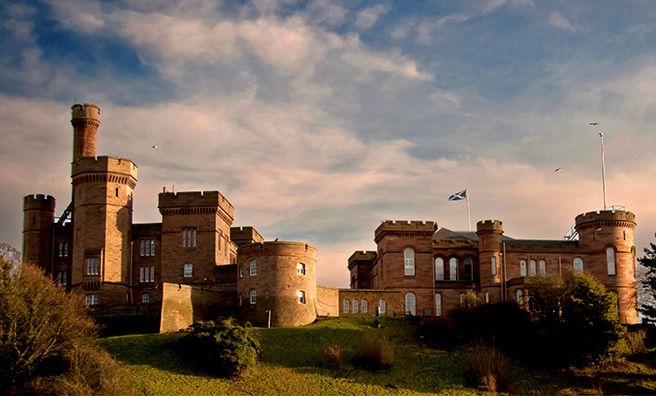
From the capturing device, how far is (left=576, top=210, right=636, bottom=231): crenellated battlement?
71438mm

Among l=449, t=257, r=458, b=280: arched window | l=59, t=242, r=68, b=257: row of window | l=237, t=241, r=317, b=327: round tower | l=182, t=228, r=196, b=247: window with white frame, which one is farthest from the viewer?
l=449, t=257, r=458, b=280: arched window

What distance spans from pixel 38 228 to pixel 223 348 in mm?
28180

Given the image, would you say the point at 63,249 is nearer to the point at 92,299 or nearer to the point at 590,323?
the point at 92,299

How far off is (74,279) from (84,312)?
1141 centimetres

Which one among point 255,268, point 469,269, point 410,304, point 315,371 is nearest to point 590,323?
point 410,304

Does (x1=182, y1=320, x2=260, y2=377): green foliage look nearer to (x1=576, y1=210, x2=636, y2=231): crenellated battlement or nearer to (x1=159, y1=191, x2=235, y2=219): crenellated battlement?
(x1=159, y1=191, x2=235, y2=219): crenellated battlement

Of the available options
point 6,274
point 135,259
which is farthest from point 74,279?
point 6,274

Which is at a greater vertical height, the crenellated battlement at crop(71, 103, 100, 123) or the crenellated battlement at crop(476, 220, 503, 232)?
the crenellated battlement at crop(71, 103, 100, 123)

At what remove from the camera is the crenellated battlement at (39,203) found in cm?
7175

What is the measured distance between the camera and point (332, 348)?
178 feet

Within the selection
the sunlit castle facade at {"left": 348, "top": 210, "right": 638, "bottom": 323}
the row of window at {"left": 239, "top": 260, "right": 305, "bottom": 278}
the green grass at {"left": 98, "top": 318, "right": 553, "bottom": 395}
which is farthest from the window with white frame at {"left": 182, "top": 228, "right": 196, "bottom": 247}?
the sunlit castle facade at {"left": 348, "top": 210, "right": 638, "bottom": 323}

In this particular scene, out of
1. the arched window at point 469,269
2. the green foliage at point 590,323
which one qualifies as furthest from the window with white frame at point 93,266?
the green foliage at point 590,323

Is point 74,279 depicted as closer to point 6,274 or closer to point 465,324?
point 6,274

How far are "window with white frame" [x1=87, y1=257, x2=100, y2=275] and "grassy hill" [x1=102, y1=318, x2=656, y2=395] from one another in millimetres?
12307
